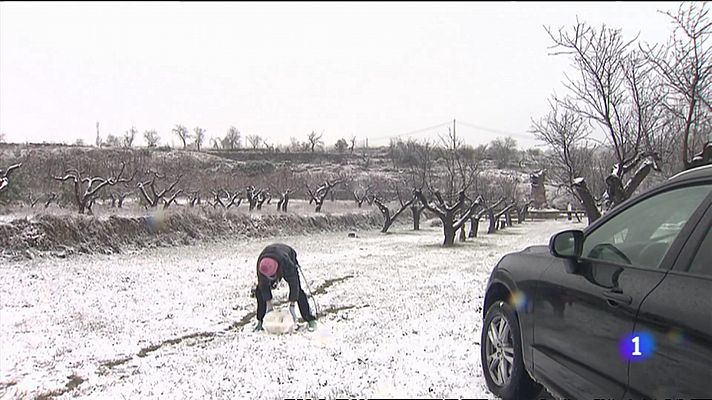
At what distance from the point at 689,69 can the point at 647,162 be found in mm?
2185

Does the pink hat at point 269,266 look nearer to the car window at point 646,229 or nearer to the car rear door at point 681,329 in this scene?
the car window at point 646,229

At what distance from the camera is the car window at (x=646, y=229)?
2596 millimetres

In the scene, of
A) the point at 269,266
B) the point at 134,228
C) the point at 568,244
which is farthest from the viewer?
the point at 134,228

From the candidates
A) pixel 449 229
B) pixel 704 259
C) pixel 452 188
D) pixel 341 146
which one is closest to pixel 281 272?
pixel 704 259

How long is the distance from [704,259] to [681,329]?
377 mm

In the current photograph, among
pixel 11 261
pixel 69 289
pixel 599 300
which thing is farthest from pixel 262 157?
pixel 599 300

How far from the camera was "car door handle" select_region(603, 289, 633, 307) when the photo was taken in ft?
8.15

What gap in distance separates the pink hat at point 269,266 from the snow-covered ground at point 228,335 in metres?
0.97

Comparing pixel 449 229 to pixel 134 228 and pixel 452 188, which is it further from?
pixel 134 228

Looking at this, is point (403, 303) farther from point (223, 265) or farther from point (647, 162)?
point (223, 265)

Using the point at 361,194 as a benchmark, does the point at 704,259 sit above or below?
above

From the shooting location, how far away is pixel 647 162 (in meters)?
11.1

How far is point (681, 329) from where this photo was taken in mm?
2092

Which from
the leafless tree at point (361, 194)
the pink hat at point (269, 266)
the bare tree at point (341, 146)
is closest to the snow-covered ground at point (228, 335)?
the pink hat at point (269, 266)
